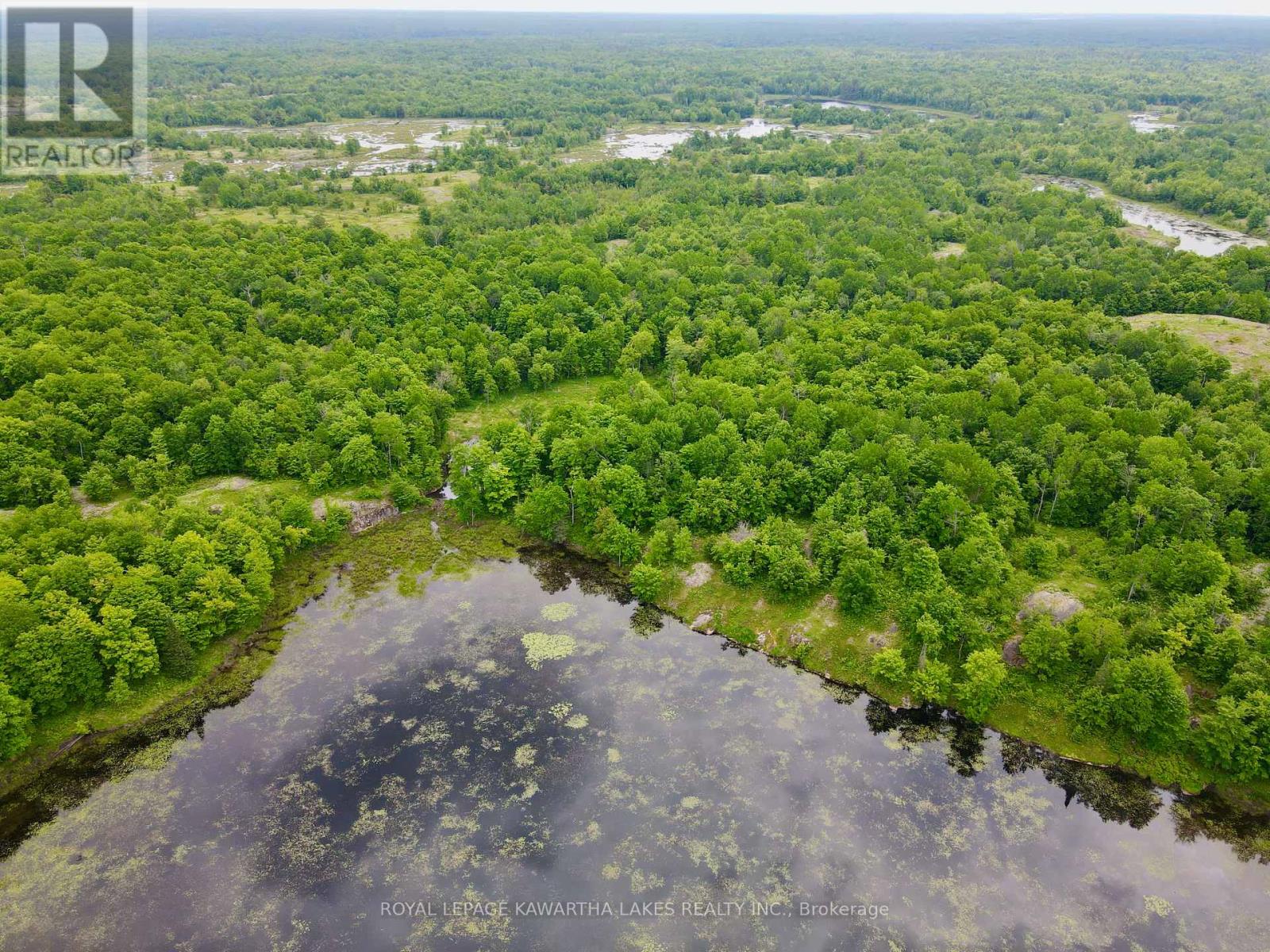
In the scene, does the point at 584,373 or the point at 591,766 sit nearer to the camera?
the point at 591,766

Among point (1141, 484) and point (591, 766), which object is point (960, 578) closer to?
point (1141, 484)

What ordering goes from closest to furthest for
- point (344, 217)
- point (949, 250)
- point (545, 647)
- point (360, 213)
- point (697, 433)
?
point (545, 647) < point (697, 433) < point (949, 250) < point (344, 217) < point (360, 213)

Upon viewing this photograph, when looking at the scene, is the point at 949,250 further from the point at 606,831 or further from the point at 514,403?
the point at 606,831

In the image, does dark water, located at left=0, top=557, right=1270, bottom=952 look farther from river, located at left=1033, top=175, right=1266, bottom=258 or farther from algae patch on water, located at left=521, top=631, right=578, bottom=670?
river, located at left=1033, top=175, right=1266, bottom=258

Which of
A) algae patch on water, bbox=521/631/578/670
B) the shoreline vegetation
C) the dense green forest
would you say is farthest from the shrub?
algae patch on water, bbox=521/631/578/670

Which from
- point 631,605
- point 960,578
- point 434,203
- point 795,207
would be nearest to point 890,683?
point 960,578

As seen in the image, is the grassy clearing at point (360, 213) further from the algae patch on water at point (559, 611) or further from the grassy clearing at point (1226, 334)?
the grassy clearing at point (1226, 334)

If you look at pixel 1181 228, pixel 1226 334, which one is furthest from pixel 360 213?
pixel 1181 228
